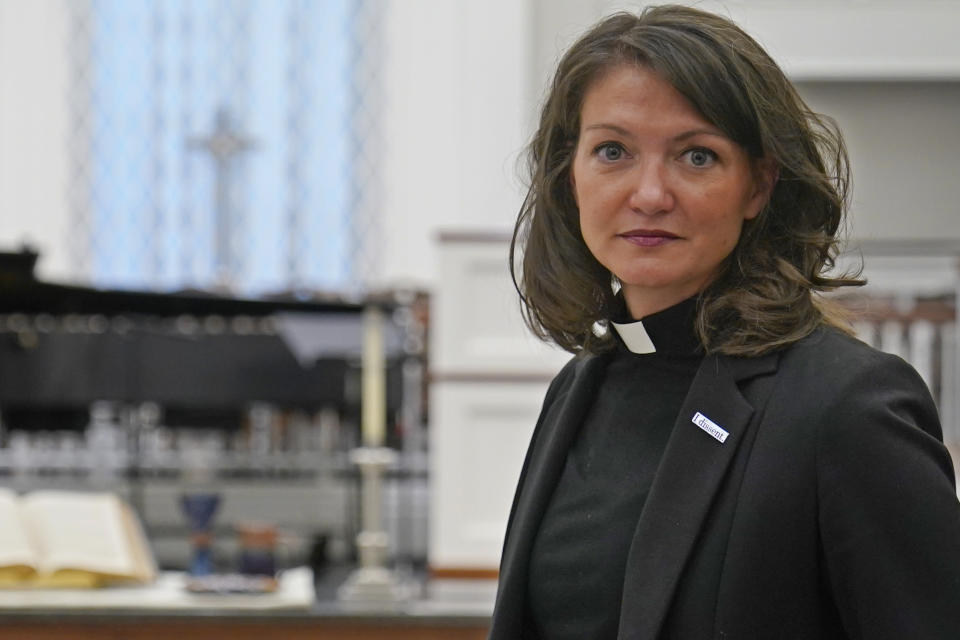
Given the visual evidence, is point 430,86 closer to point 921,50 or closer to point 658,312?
point 921,50

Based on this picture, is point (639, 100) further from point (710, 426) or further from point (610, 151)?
point (710, 426)

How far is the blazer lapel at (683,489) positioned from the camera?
1181 millimetres

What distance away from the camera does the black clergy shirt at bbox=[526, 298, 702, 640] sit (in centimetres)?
128

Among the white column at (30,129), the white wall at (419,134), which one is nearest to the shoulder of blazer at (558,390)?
the white wall at (419,134)

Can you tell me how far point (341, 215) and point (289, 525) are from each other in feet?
11.8

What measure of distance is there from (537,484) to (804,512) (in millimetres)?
308

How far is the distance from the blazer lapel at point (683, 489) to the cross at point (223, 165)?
30.2 ft

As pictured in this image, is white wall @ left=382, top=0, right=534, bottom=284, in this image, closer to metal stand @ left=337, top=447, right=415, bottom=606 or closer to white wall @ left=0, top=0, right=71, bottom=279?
white wall @ left=0, top=0, right=71, bottom=279

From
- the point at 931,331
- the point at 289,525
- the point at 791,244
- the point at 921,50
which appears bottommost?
the point at 289,525

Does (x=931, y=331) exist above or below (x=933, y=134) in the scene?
below

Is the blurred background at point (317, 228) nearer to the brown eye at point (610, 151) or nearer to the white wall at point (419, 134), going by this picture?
the white wall at point (419, 134)

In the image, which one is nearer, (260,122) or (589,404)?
(589,404)

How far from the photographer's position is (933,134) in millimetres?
7391

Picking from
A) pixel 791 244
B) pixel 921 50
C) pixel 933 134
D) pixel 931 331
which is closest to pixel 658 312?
pixel 791 244
